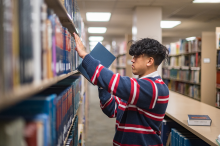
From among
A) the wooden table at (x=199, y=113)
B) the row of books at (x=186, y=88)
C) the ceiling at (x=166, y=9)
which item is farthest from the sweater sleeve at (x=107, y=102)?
the row of books at (x=186, y=88)

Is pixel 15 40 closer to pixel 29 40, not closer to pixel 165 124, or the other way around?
pixel 29 40

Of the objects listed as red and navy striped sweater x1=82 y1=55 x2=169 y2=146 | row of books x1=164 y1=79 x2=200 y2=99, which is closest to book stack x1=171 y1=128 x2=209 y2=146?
red and navy striped sweater x1=82 y1=55 x2=169 y2=146

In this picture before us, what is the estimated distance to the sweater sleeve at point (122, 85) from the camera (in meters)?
1.12

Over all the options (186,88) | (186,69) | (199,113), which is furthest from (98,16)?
(199,113)

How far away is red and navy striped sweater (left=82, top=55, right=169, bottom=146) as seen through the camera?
1131mm

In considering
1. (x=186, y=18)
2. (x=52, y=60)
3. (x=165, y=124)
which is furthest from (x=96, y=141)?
(x=186, y=18)

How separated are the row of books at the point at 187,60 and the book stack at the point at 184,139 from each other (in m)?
3.34

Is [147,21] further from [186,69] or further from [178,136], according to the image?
[178,136]

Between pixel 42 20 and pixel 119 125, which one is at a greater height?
pixel 42 20

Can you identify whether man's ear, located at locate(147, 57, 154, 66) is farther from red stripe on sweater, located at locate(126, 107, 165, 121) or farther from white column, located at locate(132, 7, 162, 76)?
white column, located at locate(132, 7, 162, 76)

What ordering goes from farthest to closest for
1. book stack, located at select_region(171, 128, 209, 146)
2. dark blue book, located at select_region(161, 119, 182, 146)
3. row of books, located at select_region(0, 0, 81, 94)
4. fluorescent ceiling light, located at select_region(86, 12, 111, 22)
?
fluorescent ceiling light, located at select_region(86, 12, 111, 22), dark blue book, located at select_region(161, 119, 182, 146), book stack, located at select_region(171, 128, 209, 146), row of books, located at select_region(0, 0, 81, 94)

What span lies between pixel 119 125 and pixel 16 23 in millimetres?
1062

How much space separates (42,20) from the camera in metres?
0.64

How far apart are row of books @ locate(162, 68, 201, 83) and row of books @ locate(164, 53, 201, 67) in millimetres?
210
